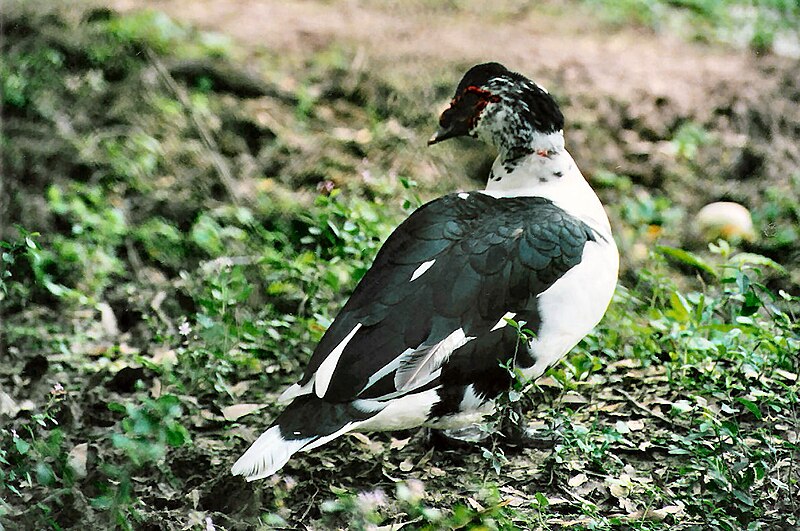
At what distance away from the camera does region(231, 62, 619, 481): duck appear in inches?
125

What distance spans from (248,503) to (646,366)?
1.65 metres

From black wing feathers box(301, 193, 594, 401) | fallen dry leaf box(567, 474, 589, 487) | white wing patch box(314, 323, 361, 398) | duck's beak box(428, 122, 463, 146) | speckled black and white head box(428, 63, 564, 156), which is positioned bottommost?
fallen dry leaf box(567, 474, 589, 487)

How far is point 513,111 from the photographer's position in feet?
12.2

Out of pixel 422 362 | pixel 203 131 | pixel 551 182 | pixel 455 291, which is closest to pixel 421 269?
pixel 455 291

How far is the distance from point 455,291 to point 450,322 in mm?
103

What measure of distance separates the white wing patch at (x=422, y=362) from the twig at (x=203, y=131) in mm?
2466

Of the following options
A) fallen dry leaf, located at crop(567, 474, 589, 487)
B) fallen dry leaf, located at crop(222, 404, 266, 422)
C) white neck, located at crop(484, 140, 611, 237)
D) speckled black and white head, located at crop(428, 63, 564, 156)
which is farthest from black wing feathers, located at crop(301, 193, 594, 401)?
fallen dry leaf, located at crop(222, 404, 266, 422)

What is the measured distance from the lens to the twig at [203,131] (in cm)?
552

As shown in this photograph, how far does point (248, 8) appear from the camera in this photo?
24.1ft

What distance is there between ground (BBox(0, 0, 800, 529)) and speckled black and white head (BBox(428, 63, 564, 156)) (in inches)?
30.1

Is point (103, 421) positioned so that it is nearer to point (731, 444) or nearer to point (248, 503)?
point (248, 503)

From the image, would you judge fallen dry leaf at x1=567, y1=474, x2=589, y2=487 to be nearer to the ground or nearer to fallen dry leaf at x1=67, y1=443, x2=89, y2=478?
the ground

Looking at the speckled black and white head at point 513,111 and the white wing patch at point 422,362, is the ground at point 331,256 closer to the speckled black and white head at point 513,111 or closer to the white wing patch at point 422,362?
the white wing patch at point 422,362

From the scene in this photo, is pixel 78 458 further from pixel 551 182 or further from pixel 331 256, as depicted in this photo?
pixel 551 182
